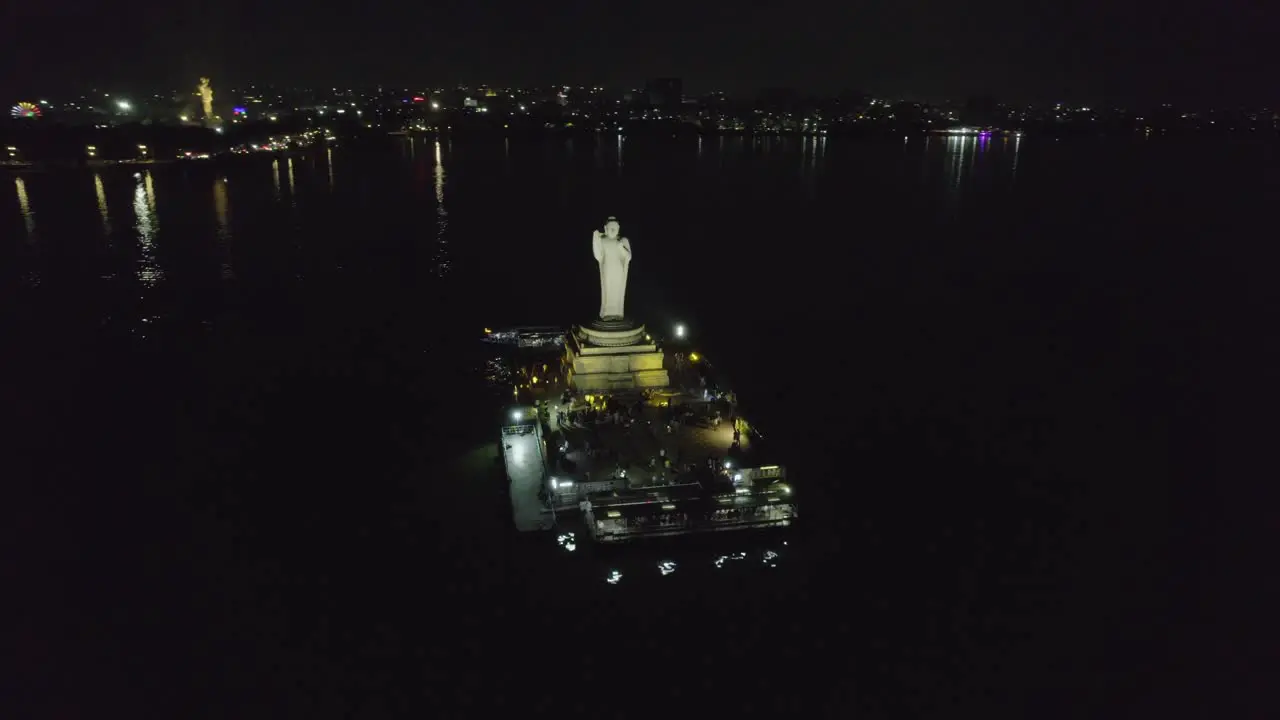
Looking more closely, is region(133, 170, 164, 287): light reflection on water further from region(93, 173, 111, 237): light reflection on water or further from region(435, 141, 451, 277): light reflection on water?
region(435, 141, 451, 277): light reflection on water

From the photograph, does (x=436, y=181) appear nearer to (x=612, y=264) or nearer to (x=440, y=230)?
(x=440, y=230)

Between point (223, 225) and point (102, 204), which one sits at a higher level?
point (102, 204)

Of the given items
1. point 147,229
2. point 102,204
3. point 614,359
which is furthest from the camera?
point 102,204

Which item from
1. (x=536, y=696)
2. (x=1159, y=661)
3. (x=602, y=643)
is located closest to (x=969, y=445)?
(x=1159, y=661)

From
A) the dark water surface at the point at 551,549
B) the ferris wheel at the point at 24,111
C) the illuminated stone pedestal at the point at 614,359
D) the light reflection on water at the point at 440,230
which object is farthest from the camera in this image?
the ferris wheel at the point at 24,111

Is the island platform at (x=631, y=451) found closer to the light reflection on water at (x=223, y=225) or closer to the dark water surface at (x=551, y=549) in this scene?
the dark water surface at (x=551, y=549)

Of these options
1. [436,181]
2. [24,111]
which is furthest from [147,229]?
[24,111]

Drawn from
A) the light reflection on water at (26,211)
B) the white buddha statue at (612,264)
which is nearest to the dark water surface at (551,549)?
the light reflection on water at (26,211)
